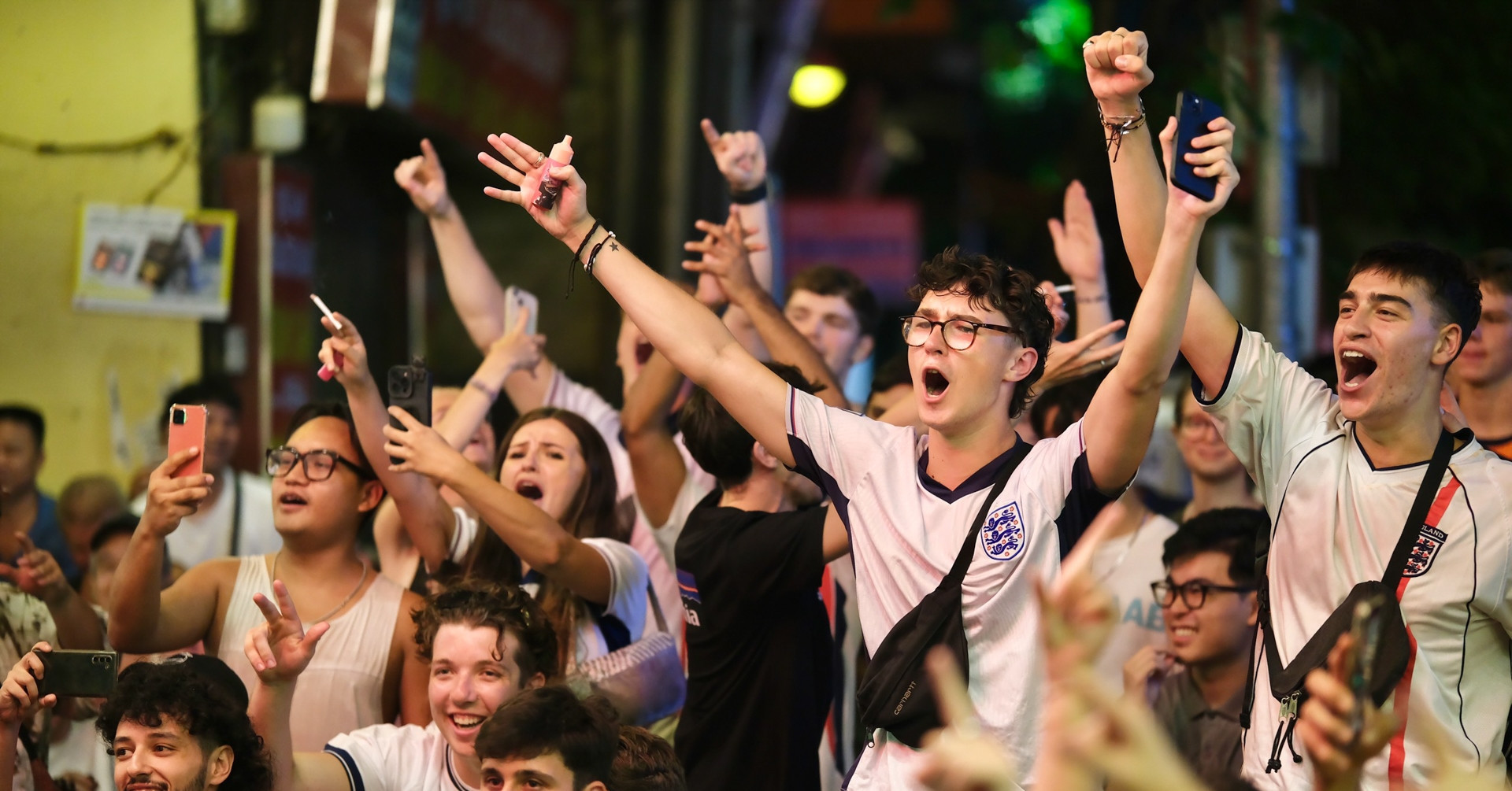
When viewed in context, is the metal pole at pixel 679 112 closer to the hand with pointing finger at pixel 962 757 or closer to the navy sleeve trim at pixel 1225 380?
the navy sleeve trim at pixel 1225 380

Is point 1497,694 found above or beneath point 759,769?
above

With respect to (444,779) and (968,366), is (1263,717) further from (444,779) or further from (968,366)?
(444,779)

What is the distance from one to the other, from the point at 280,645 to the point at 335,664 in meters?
0.78

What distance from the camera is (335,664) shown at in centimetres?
471

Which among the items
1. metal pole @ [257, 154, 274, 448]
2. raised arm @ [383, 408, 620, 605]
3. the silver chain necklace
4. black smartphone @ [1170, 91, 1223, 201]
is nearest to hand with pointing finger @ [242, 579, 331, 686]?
raised arm @ [383, 408, 620, 605]

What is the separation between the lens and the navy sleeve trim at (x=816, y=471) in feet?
12.4

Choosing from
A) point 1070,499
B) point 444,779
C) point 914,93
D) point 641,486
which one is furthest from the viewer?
point 914,93

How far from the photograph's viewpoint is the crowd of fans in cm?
351

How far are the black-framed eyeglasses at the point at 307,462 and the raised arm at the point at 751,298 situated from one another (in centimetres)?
123

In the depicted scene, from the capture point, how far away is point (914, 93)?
24797 mm

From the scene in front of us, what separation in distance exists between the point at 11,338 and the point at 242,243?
1.22 metres

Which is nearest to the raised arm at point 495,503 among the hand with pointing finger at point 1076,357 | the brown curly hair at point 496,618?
the brown curly hair at point 496,618

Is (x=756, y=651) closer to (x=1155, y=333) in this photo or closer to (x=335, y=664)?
(x=335, y=664)

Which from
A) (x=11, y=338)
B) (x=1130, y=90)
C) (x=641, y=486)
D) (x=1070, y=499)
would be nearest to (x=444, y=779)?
(x=641, y=486)
